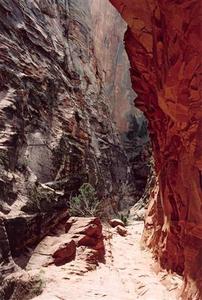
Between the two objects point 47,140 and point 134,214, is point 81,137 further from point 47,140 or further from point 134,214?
point 134,214

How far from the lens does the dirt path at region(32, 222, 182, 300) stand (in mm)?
9000

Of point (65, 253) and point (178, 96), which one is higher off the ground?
point (178, 96)

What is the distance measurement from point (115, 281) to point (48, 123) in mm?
10931

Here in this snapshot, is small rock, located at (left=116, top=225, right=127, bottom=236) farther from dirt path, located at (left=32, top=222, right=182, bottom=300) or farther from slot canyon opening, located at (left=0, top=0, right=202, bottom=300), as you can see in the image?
dirt path, located at (left=32, top=222, right=182, bottom=300)

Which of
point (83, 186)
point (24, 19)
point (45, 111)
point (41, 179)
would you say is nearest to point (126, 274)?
point (41, 179)

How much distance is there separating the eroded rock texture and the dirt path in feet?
2.13

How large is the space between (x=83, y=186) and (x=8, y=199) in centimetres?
594

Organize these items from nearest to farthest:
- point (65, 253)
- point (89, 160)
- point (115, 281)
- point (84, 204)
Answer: point (115, 281) < point (65, 253) < point (84, 204) < point (89, 160)

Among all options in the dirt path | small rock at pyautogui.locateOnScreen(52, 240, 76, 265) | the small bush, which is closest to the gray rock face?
the small bush

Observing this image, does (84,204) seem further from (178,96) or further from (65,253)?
(178,96)

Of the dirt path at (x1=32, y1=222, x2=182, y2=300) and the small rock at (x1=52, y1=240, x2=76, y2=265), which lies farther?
the small rock at (x1=52, y1=240, x2=76, y2=265)

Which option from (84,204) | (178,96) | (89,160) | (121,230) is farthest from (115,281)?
(89,160)

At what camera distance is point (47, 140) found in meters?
18.8

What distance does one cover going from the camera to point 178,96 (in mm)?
7582
